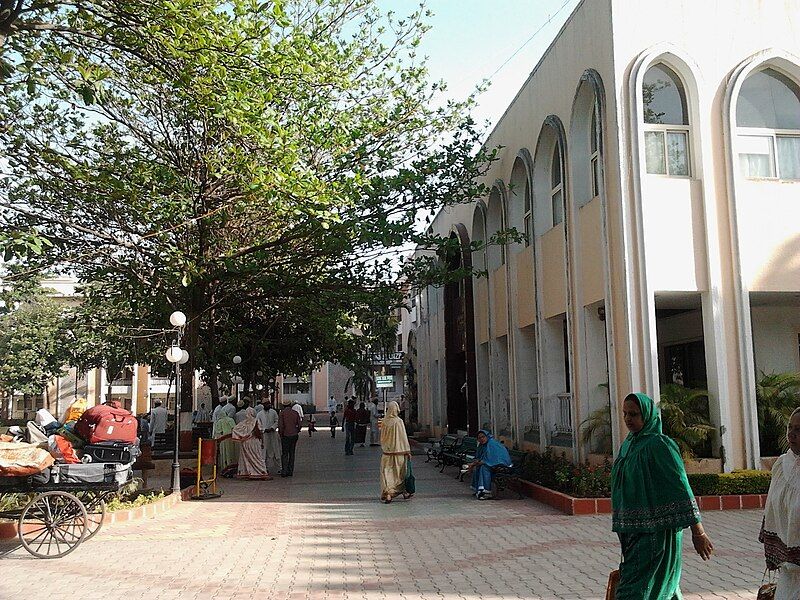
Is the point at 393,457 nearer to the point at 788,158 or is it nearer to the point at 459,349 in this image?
the point at 788,158

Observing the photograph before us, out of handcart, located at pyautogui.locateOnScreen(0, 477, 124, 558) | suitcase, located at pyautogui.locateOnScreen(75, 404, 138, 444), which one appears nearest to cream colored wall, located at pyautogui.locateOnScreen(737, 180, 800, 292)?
suitcase, located at pyautogui.locateOnScreen(75, 404, 138, 444)

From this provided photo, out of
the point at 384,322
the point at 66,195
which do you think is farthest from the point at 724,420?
the point at 384,322

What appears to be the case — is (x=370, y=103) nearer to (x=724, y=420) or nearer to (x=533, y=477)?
(x=533, y=477)

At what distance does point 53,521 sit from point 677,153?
1046cm

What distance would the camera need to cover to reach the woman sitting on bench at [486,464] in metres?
14.2

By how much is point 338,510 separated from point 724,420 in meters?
6.06

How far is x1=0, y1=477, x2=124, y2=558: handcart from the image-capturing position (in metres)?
9.58

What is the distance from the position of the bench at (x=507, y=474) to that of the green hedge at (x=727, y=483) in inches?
128

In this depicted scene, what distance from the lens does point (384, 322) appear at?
30.0m

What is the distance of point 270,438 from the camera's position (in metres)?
20.0

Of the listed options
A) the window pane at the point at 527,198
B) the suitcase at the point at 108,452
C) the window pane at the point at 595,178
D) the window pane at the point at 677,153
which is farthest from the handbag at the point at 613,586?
the window pane at the point at 527,198

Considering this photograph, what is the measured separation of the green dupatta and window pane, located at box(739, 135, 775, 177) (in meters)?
9.26

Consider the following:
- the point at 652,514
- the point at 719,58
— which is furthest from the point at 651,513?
the point at 719,58

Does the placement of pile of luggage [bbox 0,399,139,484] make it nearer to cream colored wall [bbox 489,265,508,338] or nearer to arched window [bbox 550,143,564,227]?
arched window [bbox 550,143,564,227]
